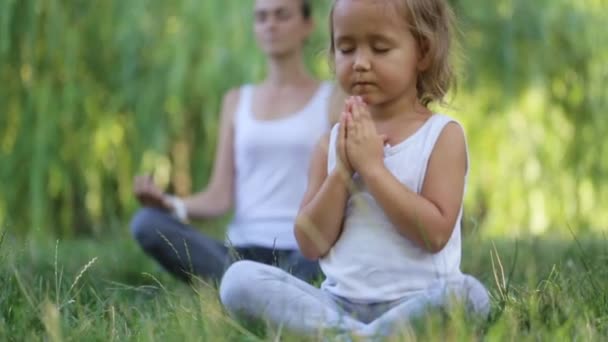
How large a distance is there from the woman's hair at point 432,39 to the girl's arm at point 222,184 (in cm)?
122

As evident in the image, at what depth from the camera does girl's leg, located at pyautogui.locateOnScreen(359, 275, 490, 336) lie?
5.46ft

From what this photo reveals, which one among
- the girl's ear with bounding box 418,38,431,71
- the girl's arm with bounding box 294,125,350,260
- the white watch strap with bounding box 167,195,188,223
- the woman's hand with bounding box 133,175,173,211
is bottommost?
the white watch strap with bounding box 167,195,188,223

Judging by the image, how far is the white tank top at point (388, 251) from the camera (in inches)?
74.8

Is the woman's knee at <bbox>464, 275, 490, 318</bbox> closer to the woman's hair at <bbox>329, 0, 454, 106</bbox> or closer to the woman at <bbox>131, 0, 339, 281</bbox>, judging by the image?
the woman's hair at <bbox>329, 0, 454, 106</bbox>

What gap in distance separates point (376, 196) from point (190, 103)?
297cm

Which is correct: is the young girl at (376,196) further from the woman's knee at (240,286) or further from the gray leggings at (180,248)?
the gray leggings at (180,248)

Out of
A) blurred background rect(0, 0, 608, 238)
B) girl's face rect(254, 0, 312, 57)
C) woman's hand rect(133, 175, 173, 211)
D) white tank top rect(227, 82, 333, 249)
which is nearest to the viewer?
woman's hand rect(133, 175, 173, 211)

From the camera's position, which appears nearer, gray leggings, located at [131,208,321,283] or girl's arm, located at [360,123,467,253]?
girl's arm, located at [360,123,467,253]

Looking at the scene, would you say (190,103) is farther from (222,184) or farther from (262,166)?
(262,166)

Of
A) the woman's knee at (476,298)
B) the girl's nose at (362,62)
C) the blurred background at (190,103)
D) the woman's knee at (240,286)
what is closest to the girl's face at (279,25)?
the blurred background at (190,103)

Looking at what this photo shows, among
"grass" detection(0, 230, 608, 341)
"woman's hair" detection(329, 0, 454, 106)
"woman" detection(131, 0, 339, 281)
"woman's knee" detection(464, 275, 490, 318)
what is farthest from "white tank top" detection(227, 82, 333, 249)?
"woman's knee" detection(464, 275, 490, 318)

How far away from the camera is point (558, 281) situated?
6.48 feet

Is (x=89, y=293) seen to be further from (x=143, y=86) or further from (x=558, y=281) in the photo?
(x=143, y=86)

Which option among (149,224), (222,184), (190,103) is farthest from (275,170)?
(190,103)
